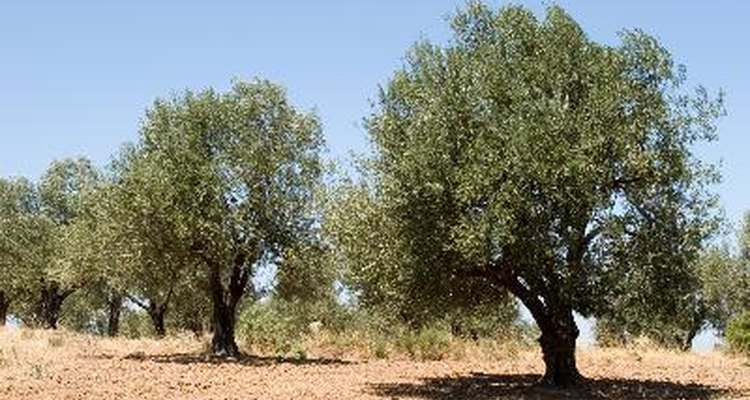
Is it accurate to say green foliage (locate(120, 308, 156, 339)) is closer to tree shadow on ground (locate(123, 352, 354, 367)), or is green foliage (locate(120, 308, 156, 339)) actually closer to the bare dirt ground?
the bare dirt ground

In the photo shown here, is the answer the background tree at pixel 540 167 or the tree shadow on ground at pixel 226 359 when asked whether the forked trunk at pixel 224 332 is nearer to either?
the tree shadow on ground at pixel 226 359

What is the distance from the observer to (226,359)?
3975cm

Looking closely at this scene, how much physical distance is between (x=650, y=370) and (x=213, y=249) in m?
19.6

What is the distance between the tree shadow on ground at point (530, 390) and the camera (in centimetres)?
2764

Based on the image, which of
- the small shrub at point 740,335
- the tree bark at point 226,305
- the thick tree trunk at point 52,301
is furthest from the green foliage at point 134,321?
the small shrub at point 740,335

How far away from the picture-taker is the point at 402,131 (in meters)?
29.3

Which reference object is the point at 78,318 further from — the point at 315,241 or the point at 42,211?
the point at 315,241

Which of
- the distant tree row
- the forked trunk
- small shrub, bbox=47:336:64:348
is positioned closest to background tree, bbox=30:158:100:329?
small shrub, bbox=47:336:64:348

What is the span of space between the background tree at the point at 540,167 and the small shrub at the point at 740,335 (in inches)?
700

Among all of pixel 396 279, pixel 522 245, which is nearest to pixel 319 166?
pixel 396 279

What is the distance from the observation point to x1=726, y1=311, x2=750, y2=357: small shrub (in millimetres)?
44344

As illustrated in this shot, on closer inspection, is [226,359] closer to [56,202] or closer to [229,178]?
[229,178]

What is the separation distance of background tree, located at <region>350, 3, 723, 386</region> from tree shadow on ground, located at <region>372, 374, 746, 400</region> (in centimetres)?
142

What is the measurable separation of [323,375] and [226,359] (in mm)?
8594
